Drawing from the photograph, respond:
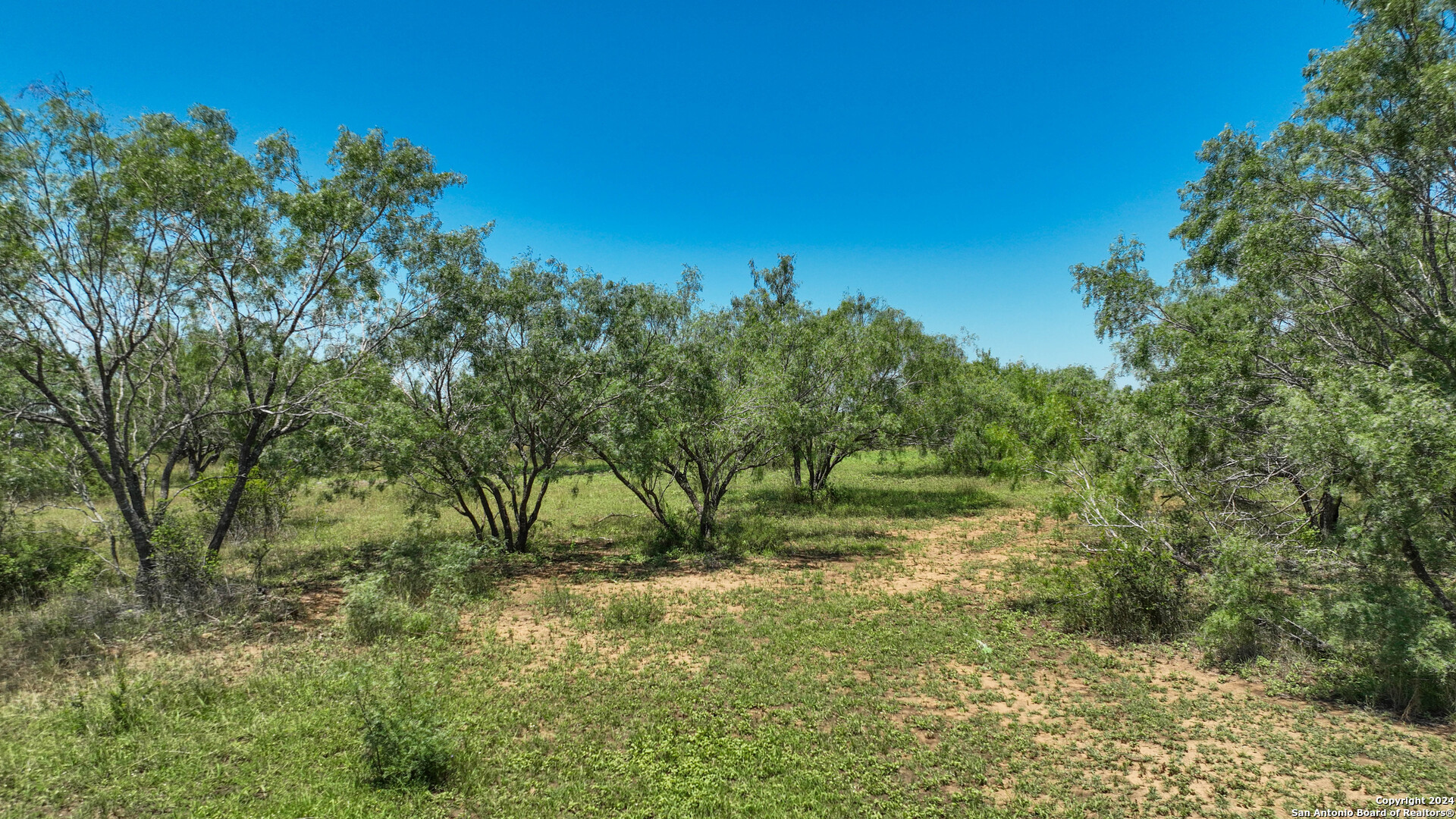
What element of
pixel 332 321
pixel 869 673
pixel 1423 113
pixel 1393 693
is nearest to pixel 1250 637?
pixel 1393 693

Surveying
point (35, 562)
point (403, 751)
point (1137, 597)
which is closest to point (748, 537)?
point (1137, 597)

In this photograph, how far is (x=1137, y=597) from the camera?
998 centimetres

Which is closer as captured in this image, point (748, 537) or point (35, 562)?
point (35, 562)

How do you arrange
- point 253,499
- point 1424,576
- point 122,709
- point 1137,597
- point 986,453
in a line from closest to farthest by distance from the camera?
point 122,709 → point 1424,576 → point 1137,597 → point 253,499 → point 986,453

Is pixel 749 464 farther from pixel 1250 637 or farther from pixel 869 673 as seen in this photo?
pixel 1250 637

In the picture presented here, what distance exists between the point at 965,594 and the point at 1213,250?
9.50 meters

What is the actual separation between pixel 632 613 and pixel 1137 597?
9137 millimetres

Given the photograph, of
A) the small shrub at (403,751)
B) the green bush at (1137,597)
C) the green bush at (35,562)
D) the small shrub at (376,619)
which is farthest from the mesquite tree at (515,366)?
the green bush at (1137,597)

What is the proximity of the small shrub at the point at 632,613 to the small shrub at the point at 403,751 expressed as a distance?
15.5 feet

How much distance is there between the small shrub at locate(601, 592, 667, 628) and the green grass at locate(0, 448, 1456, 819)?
2.4 inches

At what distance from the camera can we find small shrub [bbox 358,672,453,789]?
5.78m

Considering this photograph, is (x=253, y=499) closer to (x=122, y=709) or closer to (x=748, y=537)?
(x=122, y=709)

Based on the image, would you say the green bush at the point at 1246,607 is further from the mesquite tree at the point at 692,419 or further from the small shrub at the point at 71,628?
the small shrub at the point at 71,628

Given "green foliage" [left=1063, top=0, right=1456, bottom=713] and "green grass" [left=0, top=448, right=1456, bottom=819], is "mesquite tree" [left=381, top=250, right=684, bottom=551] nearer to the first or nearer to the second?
"green grass" [left=0, top=448, right=1456, bottom=819]
